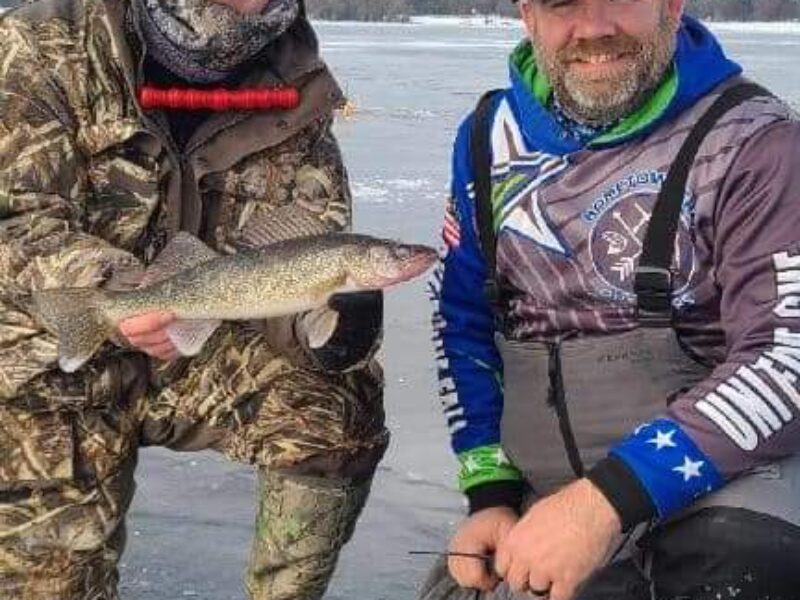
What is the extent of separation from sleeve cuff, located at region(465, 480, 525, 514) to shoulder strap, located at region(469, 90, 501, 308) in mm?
422

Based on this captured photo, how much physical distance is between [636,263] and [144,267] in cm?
127

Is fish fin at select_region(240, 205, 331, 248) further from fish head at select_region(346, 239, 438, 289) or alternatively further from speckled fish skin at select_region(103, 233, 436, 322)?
fish head at select_region(346, 239, 438, 289)

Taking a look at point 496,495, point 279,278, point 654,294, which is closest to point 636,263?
point 654,294

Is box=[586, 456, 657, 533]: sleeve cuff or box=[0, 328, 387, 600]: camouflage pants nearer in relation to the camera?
box=[586, 456, 657, 533]: sleeve cuff

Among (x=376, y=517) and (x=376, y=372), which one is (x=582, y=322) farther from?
(x=376, y=517)

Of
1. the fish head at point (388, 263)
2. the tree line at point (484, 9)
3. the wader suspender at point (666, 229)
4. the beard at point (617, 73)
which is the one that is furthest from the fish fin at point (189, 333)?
the tree line at point (484, 9)

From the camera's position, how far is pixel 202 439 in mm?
4062

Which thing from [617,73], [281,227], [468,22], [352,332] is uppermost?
[617,73]

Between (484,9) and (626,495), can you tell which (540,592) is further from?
(484,9)

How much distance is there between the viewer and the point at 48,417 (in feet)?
12.6

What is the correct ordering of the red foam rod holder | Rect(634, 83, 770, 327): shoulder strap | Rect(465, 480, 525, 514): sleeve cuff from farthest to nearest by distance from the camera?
the red foam rod holder
Rect(465, 480, 525, 514): sleeve cuff
Rect(634, 83, 770, 327): shoulder strap

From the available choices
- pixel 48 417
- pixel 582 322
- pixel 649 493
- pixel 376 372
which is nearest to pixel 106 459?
pixel 48 417

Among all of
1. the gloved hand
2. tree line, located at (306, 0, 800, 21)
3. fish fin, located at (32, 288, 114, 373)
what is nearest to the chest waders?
the gloved hand

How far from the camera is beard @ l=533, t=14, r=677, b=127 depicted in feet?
10.3
